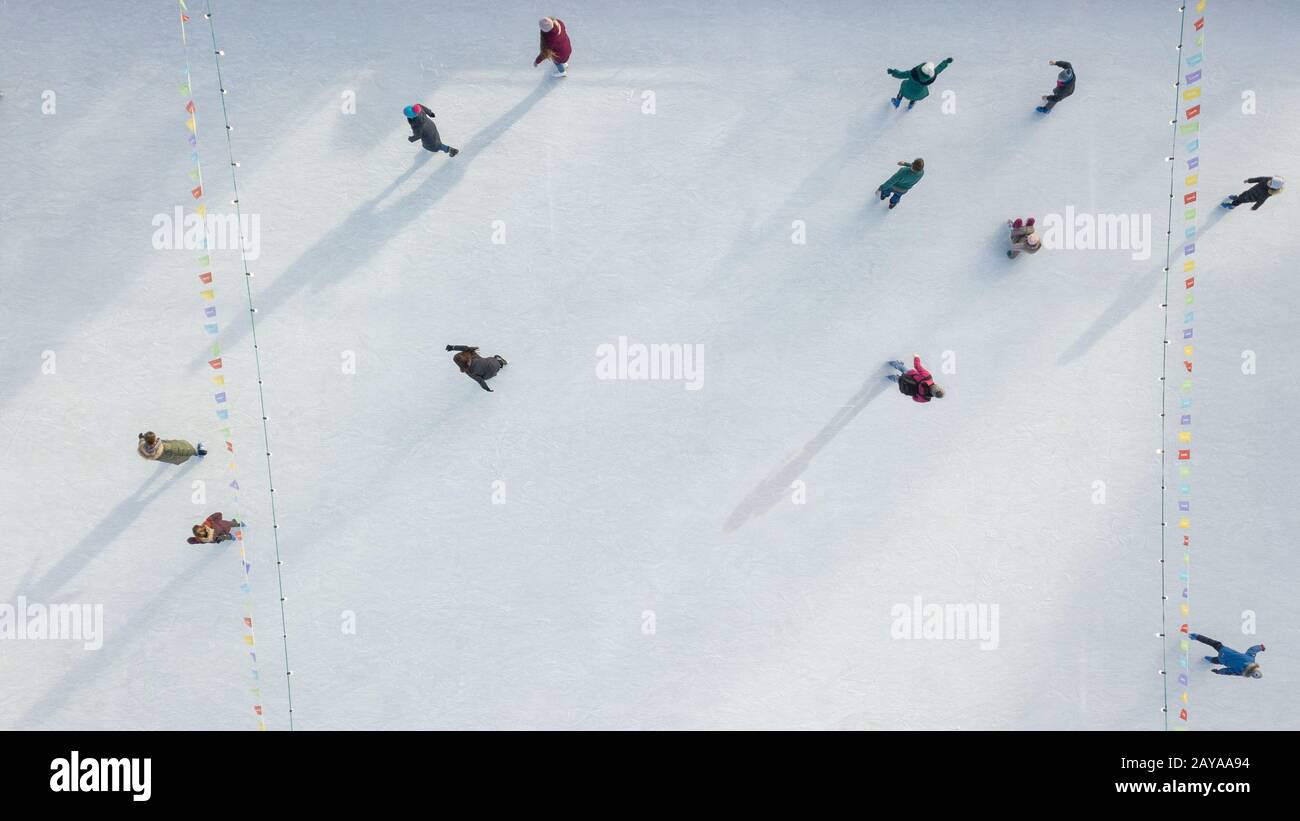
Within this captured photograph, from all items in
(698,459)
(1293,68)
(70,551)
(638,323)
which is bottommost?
(70,551)

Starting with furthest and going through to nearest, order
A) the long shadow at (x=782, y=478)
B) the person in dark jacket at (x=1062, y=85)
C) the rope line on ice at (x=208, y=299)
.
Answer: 1. the long shadow at (x=782, y=478)
2. the rope line on ice at (x=208, y=299)
3. the person in dark jacket at (x=1062, y=85)

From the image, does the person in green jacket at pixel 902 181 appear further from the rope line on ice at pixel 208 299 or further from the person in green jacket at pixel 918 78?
the rope line on ice at pixel 208 299

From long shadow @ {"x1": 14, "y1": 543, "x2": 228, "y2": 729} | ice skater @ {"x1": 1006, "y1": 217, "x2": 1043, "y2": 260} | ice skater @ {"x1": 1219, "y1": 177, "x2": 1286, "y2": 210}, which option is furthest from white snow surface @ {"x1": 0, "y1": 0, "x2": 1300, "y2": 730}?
ice skater @ {"x1": 1006, "y1": 217, "x2": 1043, "y2": 260}

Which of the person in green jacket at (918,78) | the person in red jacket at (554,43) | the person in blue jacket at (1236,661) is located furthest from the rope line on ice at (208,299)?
the person in blue jacket at (1236,661)

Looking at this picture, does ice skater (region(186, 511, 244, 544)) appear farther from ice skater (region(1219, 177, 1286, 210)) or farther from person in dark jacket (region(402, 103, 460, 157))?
Result: ice skater (region(1219, 177, 1286, 210))
